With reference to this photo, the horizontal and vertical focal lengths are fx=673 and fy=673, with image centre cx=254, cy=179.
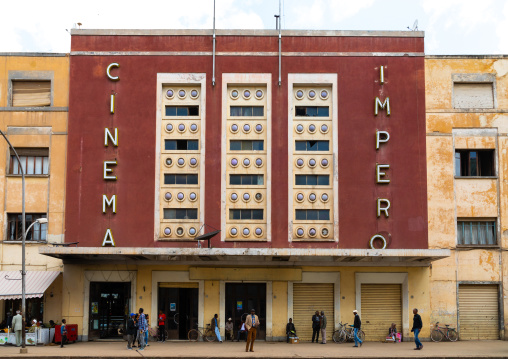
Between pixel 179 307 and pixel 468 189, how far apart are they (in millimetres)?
16534

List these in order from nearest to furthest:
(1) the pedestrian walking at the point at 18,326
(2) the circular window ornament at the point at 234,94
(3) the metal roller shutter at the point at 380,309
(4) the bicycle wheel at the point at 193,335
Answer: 1. (1) the pedestrian walking at the point at 18,326
2. (4) the bicycle wheel at the point at 193,335
3. (3) the metal roller shutter at the point at 380,309
4. (2) the circular window ornament at the point at 234,94

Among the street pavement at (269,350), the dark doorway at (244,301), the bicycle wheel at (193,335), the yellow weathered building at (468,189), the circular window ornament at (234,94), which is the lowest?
the street pavement at (269,350)

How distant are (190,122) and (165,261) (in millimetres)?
7493

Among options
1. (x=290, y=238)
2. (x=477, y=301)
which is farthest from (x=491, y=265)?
(x=290, y=238)

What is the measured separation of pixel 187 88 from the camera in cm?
3644

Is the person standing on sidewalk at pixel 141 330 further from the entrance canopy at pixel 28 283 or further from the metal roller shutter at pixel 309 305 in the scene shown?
the metal roller shutter at pixel 309 305

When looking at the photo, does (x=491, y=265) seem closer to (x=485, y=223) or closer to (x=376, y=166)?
(x=485, y=223)

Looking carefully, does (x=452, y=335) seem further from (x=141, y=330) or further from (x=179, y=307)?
(x=141, y=330)

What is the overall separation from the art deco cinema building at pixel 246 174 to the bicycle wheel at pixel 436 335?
0.79 m

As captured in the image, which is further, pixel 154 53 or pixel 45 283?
pixel 154 53

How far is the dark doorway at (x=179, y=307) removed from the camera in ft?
115

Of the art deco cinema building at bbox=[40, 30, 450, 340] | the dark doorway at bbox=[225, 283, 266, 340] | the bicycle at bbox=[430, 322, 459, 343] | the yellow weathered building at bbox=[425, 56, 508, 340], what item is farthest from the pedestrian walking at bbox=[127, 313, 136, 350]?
the yellow weathered building at bbox=[425, 56, 508, 340]

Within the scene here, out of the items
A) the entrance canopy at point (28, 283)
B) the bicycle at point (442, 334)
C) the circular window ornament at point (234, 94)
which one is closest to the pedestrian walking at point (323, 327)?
the bicycle at point (442, 334)

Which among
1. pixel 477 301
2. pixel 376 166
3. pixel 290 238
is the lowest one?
pixel 477 301
